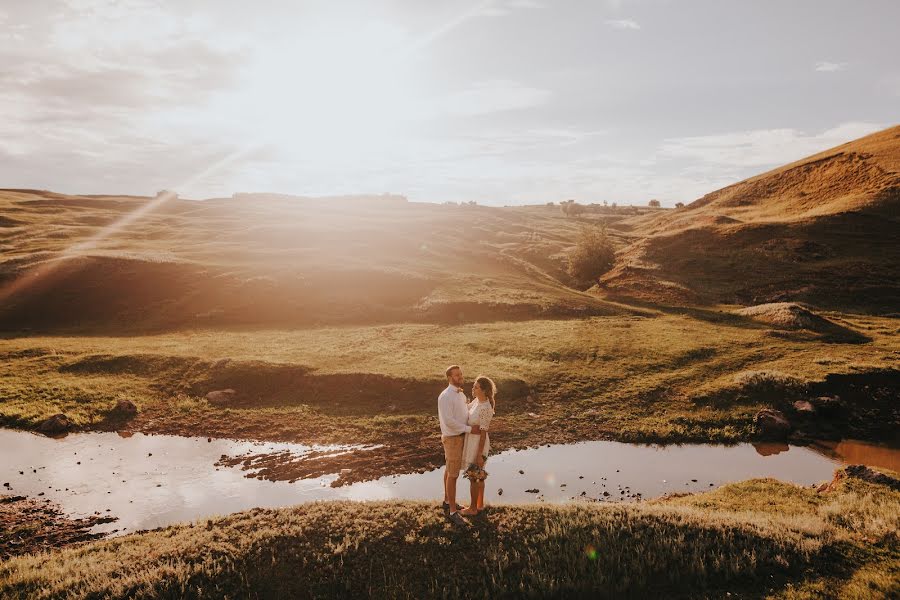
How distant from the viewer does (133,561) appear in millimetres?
13789

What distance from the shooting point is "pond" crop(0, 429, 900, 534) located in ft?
72.7

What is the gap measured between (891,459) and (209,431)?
1538 inches

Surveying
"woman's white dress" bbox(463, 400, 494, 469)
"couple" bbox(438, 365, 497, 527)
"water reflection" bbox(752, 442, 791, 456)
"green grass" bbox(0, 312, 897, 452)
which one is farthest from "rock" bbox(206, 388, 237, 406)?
"water reflection" bbox(752, 442, 791, 456)

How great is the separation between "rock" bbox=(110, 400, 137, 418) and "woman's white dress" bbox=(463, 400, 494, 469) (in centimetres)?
2829

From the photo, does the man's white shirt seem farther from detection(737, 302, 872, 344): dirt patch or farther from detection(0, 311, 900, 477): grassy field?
detection(737, 302, 872, 344): dirt patch

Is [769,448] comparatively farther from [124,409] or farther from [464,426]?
[124,409]

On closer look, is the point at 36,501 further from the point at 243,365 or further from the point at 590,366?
the point at 590,366

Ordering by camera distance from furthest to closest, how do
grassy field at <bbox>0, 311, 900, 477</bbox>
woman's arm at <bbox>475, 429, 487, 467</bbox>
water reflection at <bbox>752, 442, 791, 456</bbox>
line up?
1. grassy field at <bbox>0, 311, 900, 477</bbox>
2. water reflection at <bbox>752, 442, 791, 456</bbox>
3. woman's arm at <bbox>475, 429, 487, 467</bbox>

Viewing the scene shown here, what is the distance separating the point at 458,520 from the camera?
48.7ft

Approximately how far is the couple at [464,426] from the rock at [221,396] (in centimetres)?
2528

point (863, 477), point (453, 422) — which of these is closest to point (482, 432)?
point (453, 422)

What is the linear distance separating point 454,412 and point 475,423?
0.69 metres

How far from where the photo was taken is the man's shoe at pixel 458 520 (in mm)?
14711

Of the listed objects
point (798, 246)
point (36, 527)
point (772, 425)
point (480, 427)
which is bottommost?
point (36, 527)
